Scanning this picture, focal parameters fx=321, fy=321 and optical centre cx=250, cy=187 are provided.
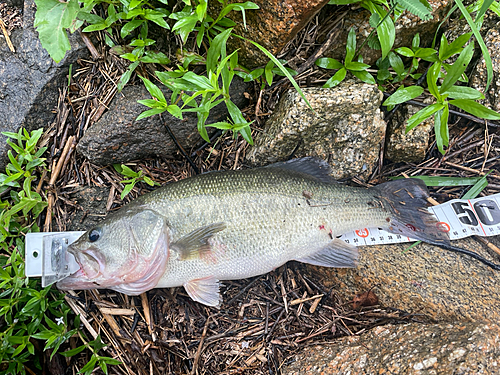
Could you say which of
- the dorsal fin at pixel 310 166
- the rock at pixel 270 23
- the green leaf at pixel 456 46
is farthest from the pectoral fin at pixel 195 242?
the green leaf at pixel 456 46

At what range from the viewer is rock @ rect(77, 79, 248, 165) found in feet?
10.6

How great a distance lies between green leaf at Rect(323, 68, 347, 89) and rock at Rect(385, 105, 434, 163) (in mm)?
757

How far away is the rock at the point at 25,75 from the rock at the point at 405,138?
3.40 metres

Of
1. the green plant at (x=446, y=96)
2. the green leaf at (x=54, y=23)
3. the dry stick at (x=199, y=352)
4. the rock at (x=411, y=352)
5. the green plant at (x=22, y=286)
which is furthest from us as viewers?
the dry stick at (x=199, y=352)

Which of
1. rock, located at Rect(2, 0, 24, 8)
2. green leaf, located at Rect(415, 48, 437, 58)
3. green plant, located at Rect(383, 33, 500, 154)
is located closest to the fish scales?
green plant, located at Rect(383, 33, 500, 154)

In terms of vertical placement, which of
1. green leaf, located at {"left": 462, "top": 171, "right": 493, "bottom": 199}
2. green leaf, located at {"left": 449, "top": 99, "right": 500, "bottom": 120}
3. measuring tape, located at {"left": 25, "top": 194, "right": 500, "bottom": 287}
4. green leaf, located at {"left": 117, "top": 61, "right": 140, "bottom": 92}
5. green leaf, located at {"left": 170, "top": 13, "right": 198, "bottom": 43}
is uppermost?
green leaf, located at {"left": 170, "top": 13, "right": 198, "bottom": 43}

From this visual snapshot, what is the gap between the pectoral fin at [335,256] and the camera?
326 centimetres

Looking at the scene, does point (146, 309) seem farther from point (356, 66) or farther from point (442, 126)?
point (442, 126)

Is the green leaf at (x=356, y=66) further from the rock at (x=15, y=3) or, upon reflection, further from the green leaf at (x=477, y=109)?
the rock at (x=15, y=3)

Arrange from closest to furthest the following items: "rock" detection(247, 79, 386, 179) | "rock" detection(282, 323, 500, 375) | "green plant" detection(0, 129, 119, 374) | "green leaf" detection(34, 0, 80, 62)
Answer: "rock" detection(282, 323, 500, 375)
"green leaf" detection(34, 0, 80, 62)
"green plant" detection(0, 129, 119, 374)
"rock" detection(247, 79, 386, 179)

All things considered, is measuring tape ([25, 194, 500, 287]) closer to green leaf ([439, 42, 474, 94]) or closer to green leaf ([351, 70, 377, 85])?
green leaf ([439, 42, 474, 94])

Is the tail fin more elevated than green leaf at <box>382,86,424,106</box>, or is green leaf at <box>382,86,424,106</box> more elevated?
green leaf at <box>382,86,424,106</box>

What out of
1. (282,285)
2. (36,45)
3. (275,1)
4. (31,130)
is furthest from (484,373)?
(36,45)

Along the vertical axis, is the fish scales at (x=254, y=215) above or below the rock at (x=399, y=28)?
below
